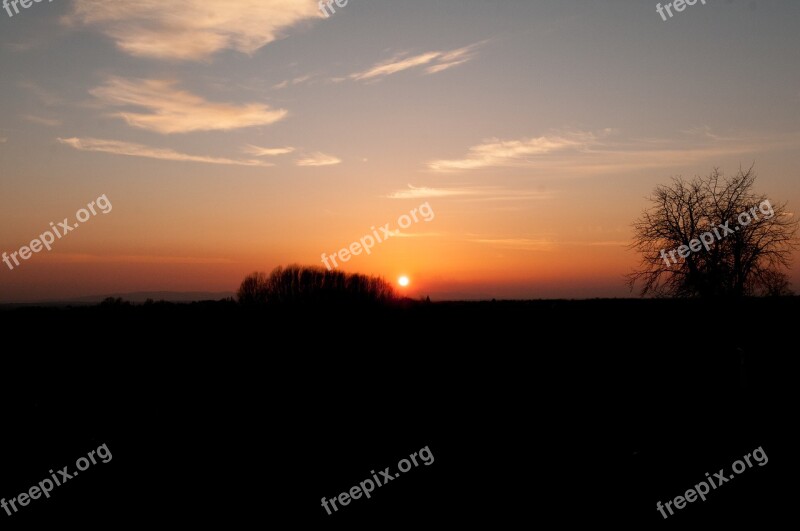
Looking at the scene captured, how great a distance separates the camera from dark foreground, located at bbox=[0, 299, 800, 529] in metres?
9.35

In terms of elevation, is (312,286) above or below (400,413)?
above

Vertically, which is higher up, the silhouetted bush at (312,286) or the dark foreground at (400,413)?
the silhouetted bush at (312,286)

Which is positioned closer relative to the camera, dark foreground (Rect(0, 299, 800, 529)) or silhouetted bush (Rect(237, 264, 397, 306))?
dark foreground (Rect(0, 299, 800, 529))

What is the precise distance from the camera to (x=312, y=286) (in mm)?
48969

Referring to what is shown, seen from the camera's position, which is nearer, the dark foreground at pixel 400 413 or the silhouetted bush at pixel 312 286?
the dark foreground at pixel 400 413

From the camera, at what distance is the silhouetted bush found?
1791 inches

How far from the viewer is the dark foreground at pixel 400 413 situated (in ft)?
30.7

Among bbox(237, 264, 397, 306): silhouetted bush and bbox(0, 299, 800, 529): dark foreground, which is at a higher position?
bbox(237, 264, 397, 306): silhouetted bush

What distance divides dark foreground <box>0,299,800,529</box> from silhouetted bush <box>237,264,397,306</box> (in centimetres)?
2676

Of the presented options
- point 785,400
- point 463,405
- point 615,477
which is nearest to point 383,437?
point 463,405

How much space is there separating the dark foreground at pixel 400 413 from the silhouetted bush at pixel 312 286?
87.8 feet

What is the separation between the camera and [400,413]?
12797 mm

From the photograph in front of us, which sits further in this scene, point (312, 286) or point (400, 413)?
point (312, 286)

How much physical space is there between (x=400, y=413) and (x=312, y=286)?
36.9 meters
